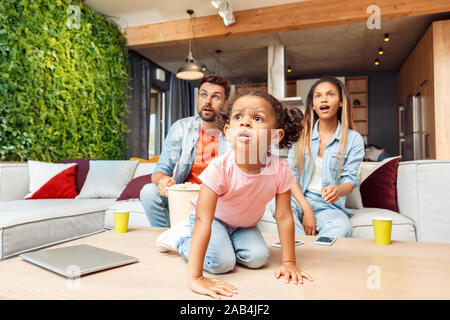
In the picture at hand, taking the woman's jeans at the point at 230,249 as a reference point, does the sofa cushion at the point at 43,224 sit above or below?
below

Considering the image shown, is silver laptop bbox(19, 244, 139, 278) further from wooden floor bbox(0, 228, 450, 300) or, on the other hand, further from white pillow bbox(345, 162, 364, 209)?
white pillow bbox(345, 162, 364, 209)

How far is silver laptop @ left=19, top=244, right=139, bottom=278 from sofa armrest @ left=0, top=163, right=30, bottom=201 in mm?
1891

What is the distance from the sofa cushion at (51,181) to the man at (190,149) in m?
1.01

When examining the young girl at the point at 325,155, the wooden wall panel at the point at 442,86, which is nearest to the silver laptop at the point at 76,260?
the young girl at the point at 325,155

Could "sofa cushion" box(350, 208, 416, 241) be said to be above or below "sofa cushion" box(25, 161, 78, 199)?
below

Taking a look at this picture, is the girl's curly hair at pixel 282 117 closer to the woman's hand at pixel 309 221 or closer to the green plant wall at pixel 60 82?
the woman's hand at pixel 309 221

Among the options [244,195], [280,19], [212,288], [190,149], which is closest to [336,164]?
[190,149]

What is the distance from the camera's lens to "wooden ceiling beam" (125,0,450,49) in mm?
3537

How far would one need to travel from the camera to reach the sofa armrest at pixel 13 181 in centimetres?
240

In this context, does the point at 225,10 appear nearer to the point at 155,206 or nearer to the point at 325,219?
the point at 155,206

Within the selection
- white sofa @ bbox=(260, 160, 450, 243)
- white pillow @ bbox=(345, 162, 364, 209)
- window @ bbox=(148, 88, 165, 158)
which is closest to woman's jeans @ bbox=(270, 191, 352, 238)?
white sofa @ bbox=(260, 160, 450, 243)

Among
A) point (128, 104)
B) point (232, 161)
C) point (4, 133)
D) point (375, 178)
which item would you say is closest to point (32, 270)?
point (232, 161)

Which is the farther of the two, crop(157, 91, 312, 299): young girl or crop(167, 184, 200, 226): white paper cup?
crop(167, 184, 200, 226): white paper cup
